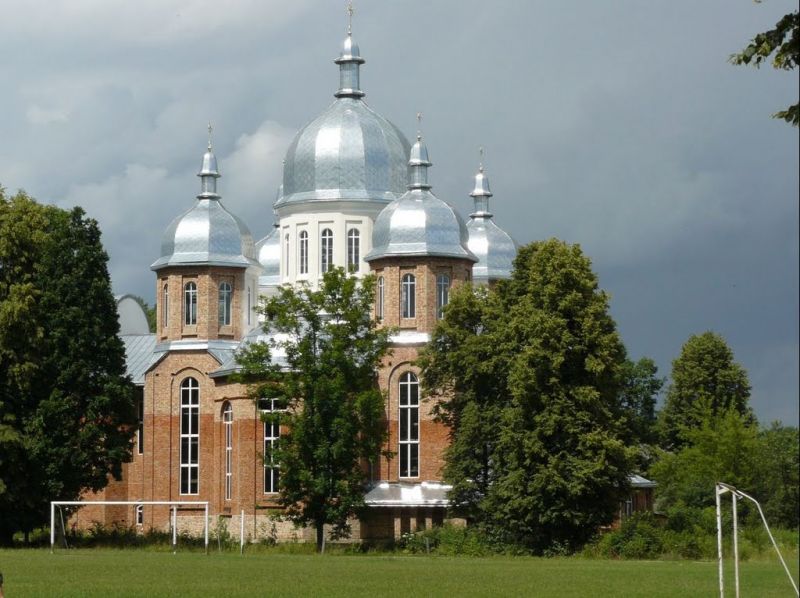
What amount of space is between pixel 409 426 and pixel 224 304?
35.3 feet

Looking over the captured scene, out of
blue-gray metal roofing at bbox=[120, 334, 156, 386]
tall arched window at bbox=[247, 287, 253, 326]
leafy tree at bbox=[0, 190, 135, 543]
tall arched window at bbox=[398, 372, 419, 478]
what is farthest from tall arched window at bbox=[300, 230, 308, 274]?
leafy tree at bbox=[0, 190, 135, 543]

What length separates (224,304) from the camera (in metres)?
76.8

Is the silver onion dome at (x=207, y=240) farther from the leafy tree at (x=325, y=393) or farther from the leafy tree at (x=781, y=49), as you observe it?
A: the leafy tree at (x=781, y=49)

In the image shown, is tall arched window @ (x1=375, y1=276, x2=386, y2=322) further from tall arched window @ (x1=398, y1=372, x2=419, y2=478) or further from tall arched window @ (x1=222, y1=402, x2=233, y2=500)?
tall arched window @ (x1=222, y1=402, x2=233, y2=500)

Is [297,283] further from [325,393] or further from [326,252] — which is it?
[325,393]

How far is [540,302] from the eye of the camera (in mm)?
61188

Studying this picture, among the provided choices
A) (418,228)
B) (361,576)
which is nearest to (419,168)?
(418,228)

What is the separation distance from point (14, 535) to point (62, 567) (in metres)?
23.6

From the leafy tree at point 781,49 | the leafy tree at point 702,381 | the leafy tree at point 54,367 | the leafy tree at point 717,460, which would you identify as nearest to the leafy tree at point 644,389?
the leafy tree at point 702,381

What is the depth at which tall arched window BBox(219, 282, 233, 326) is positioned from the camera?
7669 cm

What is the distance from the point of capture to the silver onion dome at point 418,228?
71.8 meters

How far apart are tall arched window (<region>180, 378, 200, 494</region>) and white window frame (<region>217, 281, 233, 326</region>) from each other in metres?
2.82

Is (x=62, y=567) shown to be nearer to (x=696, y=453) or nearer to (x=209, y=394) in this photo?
(x=209, y=394)

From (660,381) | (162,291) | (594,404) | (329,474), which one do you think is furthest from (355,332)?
(660,381)
